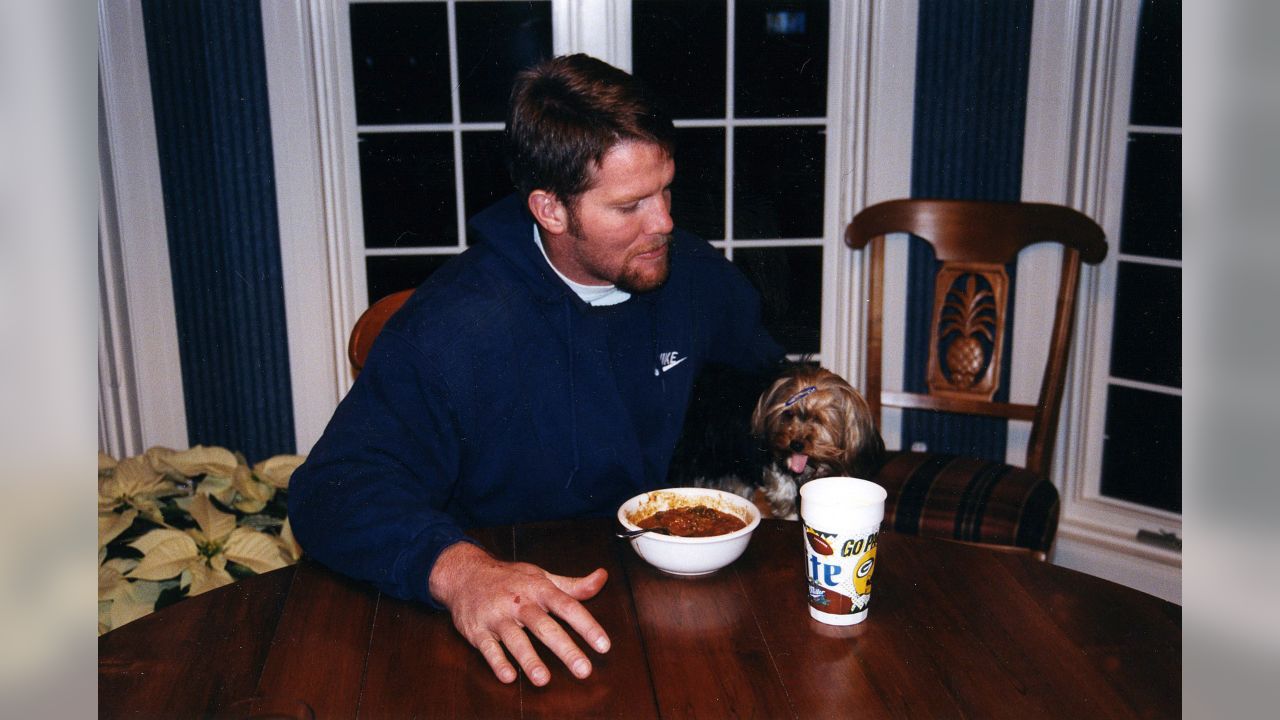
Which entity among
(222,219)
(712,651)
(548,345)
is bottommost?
(712,651)

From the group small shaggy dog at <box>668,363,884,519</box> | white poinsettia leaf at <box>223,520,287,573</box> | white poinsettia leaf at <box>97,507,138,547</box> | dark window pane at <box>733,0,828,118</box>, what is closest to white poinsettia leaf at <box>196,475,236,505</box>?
white poinsettia leaf at <box>97,507,138,547</box>

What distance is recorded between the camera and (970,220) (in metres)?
2.75

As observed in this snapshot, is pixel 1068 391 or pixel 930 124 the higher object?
pixel 930 124

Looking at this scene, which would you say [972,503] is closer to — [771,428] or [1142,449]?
[771,428]

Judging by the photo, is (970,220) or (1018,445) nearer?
(970,220)

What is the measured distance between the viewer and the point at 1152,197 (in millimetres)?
2840

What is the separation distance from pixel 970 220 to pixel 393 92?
68.5 inches

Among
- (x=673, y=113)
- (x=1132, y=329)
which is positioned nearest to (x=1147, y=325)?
(x=1132, y=329)

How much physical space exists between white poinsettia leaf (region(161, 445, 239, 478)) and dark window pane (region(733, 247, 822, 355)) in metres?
1.67

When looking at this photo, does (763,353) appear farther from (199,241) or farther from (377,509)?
(199,241)

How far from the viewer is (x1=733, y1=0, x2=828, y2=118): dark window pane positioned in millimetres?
3010

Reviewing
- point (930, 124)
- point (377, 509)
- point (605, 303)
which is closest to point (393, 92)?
point (605, 303)

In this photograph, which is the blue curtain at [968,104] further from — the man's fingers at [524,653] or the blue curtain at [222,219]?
the man's fingers at [524,653]

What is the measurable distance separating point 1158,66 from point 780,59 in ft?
3.52
